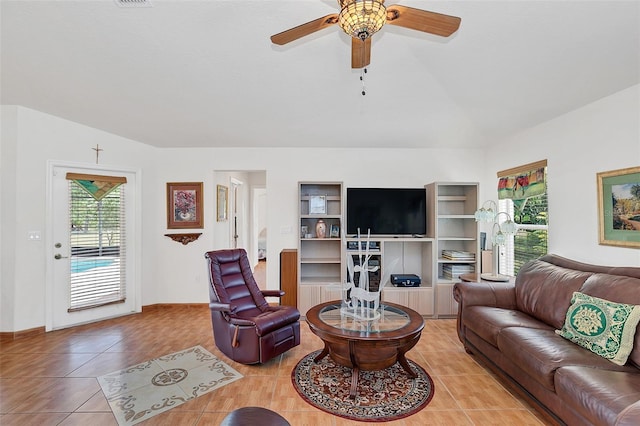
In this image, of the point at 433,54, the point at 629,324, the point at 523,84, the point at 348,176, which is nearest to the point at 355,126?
the point at 348,176

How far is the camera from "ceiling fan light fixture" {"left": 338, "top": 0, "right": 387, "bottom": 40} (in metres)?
1.27

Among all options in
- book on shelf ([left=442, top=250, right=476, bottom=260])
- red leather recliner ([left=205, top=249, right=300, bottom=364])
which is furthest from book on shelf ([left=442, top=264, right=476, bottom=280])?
red leather recliner ([left=205, top=249, right=300, bottom=364])

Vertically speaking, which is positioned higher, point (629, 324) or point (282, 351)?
point (629, 324)

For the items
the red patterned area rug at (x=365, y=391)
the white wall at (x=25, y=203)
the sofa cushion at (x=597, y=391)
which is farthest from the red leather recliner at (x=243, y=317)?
the white wall at (x=25, y=203)

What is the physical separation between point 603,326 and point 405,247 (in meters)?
2.48

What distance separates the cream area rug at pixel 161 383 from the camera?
6.79ft

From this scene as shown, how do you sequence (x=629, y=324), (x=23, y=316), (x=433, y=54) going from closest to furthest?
(x=629, y=324) < (x=433, y=54) < (x=23, y=316)

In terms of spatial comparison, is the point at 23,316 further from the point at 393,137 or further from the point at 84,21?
the point at 393,137

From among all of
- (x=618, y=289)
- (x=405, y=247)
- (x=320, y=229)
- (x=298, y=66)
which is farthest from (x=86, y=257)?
(x=618, y=289)

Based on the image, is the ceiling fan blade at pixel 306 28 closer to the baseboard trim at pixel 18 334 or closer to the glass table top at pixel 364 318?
the glass table top at pixel 364 318

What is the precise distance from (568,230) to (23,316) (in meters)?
6.07

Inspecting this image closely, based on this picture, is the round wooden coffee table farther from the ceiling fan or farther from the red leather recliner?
the ceiling fan

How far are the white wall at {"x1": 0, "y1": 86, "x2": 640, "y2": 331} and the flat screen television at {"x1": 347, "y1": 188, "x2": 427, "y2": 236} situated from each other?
12.8 inches

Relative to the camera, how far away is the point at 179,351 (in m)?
2.93
